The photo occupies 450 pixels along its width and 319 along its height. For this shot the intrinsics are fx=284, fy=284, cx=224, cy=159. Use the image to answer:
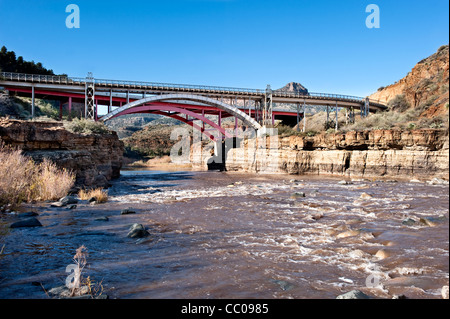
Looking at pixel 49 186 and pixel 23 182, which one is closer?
pixel 23 182

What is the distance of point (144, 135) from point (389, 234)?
252ft

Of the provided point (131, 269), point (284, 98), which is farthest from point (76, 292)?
point (284, 98)

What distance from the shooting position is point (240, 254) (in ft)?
16.0

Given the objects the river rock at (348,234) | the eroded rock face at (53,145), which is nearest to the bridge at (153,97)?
the eroded rock face at (53,145)

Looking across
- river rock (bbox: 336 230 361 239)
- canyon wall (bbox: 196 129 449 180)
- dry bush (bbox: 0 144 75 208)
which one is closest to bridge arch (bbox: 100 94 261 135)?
canyon wall (bbox: 196 129 449 180)

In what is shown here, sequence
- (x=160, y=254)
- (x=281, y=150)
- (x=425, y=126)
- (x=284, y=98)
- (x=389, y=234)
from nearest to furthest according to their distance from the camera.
Result: (x=160, y=254) → (x=389, y=234) → (x=425, y=126) → (x=281, y=150) → (x=284, y=98)

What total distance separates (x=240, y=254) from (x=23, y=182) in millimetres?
8624

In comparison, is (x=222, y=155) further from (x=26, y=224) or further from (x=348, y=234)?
(x=348, y=234)

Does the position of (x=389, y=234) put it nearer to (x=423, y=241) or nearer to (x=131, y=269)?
(x=423, y=241)

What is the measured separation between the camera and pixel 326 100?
45.7m

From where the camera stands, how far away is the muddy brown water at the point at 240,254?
351 centimetres

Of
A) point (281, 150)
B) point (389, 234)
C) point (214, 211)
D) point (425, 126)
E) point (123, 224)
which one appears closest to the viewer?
point (389, 234)

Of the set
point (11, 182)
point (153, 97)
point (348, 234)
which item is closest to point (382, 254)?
point (348, 234)

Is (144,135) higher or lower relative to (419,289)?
higher
